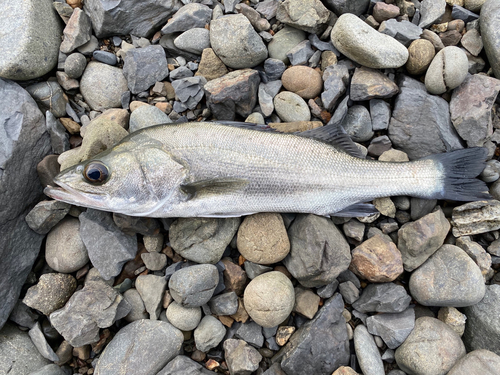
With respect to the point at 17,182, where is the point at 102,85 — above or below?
above

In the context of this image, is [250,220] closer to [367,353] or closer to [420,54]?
[367,353]

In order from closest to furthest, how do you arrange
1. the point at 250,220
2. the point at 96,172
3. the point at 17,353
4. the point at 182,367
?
the point at 96,172 < the point at 182,367 < the point at 17,353 < the point at 250,220

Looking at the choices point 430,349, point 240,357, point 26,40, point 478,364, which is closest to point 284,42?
point 26,40

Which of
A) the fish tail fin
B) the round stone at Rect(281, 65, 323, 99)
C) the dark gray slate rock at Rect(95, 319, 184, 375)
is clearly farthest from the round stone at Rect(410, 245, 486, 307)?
the dark gray slate rock at Rect(95, 319, 184, 375)

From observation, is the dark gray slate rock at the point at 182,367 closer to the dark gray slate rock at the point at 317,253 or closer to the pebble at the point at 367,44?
the dark gray slate rock at the point at 317,253

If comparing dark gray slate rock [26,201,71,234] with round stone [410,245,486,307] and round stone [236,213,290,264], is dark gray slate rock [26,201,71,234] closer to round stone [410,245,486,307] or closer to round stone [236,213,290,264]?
round stone [236,213,290,264]

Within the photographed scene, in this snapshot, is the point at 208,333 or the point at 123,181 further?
the point at 208,333

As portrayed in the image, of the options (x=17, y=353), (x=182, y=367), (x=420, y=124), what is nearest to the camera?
(x=182, y=367)

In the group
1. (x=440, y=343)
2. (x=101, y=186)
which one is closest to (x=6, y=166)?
(x=101, y=186)
